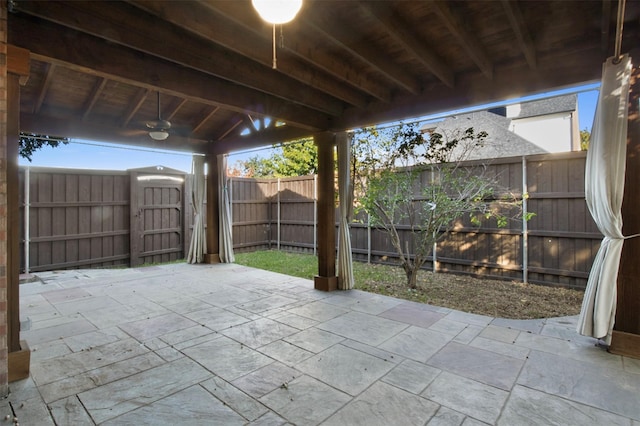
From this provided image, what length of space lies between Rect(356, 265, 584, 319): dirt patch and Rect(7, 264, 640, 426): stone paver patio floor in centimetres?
44

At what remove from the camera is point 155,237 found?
23.1 ft

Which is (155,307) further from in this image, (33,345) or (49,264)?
(49,264)

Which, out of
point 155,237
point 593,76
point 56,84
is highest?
point 56,84

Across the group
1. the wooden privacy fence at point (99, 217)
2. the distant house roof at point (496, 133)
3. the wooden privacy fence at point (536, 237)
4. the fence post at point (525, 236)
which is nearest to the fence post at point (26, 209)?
the wooden privacy fence at point (99, 217)

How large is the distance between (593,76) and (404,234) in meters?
3.77

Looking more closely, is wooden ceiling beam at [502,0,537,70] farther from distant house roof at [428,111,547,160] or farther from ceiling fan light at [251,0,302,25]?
distant house roof at [428,111,547,160]

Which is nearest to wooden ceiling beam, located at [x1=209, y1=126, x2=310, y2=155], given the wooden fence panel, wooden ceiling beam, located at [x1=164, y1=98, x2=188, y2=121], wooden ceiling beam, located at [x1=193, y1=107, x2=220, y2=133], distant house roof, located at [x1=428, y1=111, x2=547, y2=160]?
wooden ceiling beam, located at [x1=193, y1=107, x2=220, y2=133]

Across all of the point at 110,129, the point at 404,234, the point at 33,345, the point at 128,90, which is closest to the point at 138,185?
the point at 110,129

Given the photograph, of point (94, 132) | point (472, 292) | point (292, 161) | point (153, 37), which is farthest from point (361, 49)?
point (292, 161)

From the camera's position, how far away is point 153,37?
8.34ft

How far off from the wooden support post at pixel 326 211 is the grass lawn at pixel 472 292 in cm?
61

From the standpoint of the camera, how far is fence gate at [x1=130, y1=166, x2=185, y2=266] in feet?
21.9

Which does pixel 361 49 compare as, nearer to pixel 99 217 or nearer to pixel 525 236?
pixel 525 236

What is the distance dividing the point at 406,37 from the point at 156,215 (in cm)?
629
